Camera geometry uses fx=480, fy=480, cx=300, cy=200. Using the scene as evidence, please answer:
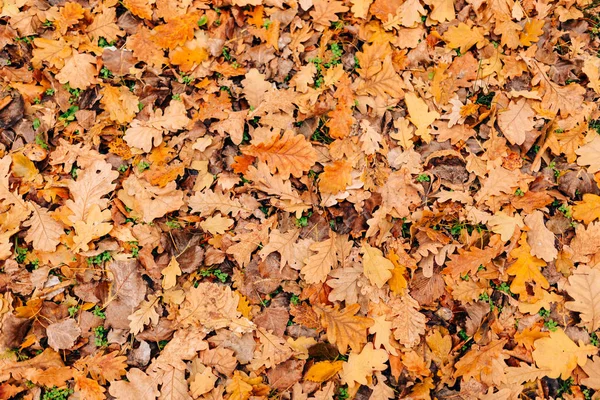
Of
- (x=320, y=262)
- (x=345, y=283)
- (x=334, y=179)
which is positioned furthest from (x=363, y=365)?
(x=334, y=179)

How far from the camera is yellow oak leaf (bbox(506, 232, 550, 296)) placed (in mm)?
2576

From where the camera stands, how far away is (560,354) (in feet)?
8.32

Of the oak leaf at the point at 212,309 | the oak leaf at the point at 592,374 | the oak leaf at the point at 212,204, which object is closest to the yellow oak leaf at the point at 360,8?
the oak leaf at the point at 212,204

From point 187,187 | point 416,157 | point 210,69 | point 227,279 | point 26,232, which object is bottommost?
point 227,279

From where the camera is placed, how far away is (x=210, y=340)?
8.29 feet

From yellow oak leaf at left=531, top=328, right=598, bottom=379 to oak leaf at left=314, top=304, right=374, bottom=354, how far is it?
911mm

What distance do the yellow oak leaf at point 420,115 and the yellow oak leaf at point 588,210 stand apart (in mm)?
906

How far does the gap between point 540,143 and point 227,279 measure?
1949 mm

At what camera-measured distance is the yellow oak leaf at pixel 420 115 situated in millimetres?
2754

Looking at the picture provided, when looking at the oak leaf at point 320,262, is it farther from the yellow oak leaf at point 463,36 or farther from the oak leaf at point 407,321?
the yellow oak leaf at point 463,36

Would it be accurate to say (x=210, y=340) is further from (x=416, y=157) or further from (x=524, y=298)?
(x=524, y=298)

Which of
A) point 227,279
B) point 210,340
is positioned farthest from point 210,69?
point 210,340

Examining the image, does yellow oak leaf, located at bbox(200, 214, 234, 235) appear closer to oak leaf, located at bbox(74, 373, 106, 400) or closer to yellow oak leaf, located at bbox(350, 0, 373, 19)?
oak leaf, located at bbox(74, 373, 106, 400)

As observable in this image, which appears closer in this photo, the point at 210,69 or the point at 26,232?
the point at 26,232
